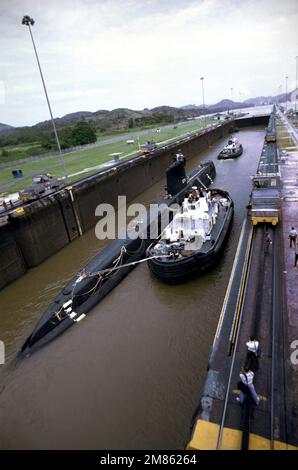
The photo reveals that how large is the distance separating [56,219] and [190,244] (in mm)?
12827

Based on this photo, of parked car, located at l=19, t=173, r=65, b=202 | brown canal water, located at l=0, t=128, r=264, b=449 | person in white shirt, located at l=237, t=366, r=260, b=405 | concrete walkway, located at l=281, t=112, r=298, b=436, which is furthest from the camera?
parked car, located at l=19, t=173, r=65, b=202

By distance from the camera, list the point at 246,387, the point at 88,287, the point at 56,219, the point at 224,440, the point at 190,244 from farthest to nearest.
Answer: the point at 56,219 → the point at 190,244 → the point at 88,287 → the point at 246,387 → the point at 224,440

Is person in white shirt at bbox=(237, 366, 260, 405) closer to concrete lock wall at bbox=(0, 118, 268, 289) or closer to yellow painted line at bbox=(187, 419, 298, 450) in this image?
yellow painted line at bbox=(187, 419, 298, 450)

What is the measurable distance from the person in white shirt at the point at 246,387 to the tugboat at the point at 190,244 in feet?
28.1

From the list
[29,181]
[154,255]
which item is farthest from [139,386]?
[29,181]

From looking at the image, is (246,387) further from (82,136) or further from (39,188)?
(82,136)

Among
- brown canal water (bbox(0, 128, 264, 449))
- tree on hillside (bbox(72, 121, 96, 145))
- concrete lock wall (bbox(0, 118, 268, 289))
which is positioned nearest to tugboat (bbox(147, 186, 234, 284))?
brown canal water (bbox(0, 128, 264, 449))

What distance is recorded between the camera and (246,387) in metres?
7.73

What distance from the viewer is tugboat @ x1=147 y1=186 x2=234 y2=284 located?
16297 millimetres

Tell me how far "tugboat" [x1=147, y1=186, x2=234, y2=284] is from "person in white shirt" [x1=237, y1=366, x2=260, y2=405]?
28.1ft

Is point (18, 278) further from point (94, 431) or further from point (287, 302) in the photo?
point (287, 302)

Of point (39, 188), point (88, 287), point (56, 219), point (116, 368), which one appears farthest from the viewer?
point (39, 188)

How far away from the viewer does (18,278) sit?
20219mm

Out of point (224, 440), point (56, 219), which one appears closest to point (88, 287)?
point (224, 440)
